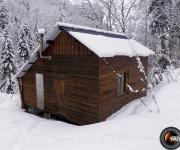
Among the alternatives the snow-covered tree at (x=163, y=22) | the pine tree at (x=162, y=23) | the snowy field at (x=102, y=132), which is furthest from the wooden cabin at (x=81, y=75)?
the snow-covered tree at (x=163, y=22)

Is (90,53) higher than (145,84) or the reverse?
higher

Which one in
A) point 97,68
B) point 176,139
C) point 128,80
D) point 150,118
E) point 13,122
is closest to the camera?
point 176,139

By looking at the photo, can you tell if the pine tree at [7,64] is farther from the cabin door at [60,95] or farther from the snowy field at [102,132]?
the cabin door at [60,95]

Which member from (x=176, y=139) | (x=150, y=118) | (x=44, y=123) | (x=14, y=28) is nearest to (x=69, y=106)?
(x=44, y=123)

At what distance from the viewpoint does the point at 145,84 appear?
58.7ft

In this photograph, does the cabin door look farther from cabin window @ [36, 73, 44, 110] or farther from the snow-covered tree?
the snow-covered tree

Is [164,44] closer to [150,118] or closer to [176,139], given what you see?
[150,118]

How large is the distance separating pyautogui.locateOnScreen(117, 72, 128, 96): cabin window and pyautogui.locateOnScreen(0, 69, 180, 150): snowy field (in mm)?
966

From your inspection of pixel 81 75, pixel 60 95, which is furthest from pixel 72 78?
pixel 60 95

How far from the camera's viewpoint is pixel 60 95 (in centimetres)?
1424

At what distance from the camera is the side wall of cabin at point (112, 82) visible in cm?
1218

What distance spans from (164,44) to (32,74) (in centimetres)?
1841

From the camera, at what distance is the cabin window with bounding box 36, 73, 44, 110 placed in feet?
51.3

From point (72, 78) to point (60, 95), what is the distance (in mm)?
1594
